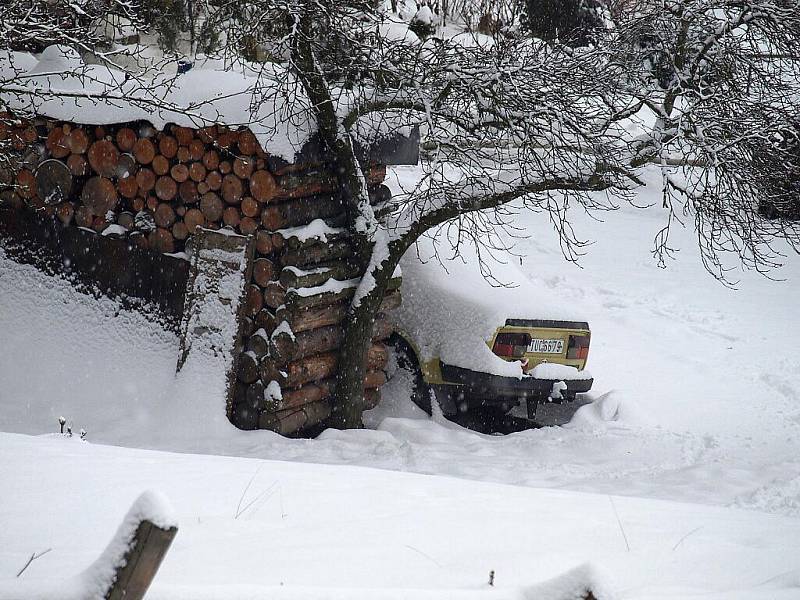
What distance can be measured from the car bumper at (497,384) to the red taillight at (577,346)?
0.22m

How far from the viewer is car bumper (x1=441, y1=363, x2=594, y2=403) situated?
648 centimetres

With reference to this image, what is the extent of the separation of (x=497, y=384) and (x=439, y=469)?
1.19 m

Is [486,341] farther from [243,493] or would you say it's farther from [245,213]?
[243,493]

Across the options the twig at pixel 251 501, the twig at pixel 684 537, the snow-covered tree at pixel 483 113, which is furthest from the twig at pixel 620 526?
the snow-covered tree at pixel 483 113

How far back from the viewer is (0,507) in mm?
2877

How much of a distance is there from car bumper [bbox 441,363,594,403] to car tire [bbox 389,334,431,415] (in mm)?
523

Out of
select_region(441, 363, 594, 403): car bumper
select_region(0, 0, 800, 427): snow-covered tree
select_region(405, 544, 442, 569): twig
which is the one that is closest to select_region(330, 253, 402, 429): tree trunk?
select_region(0, 0, 800, 427): snow-covered tree

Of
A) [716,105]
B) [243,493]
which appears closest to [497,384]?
[716,105]

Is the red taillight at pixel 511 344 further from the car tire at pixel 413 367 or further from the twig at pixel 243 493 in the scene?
the twig at pixel 243 493

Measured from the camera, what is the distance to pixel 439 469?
18.1ft

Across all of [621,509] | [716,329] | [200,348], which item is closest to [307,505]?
[621,509]

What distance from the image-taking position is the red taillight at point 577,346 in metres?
6.76

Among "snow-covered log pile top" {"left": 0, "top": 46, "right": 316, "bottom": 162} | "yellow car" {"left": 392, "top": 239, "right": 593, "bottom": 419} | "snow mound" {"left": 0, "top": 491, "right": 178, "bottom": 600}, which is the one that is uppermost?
"snow-covered log pile top" {"left": 0, "top": 46, "right": 316, "bottom": 162}

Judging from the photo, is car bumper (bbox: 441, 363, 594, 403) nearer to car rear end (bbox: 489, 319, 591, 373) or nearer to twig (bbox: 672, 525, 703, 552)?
car rear end (bbox: 489, 319, 591, 373)
